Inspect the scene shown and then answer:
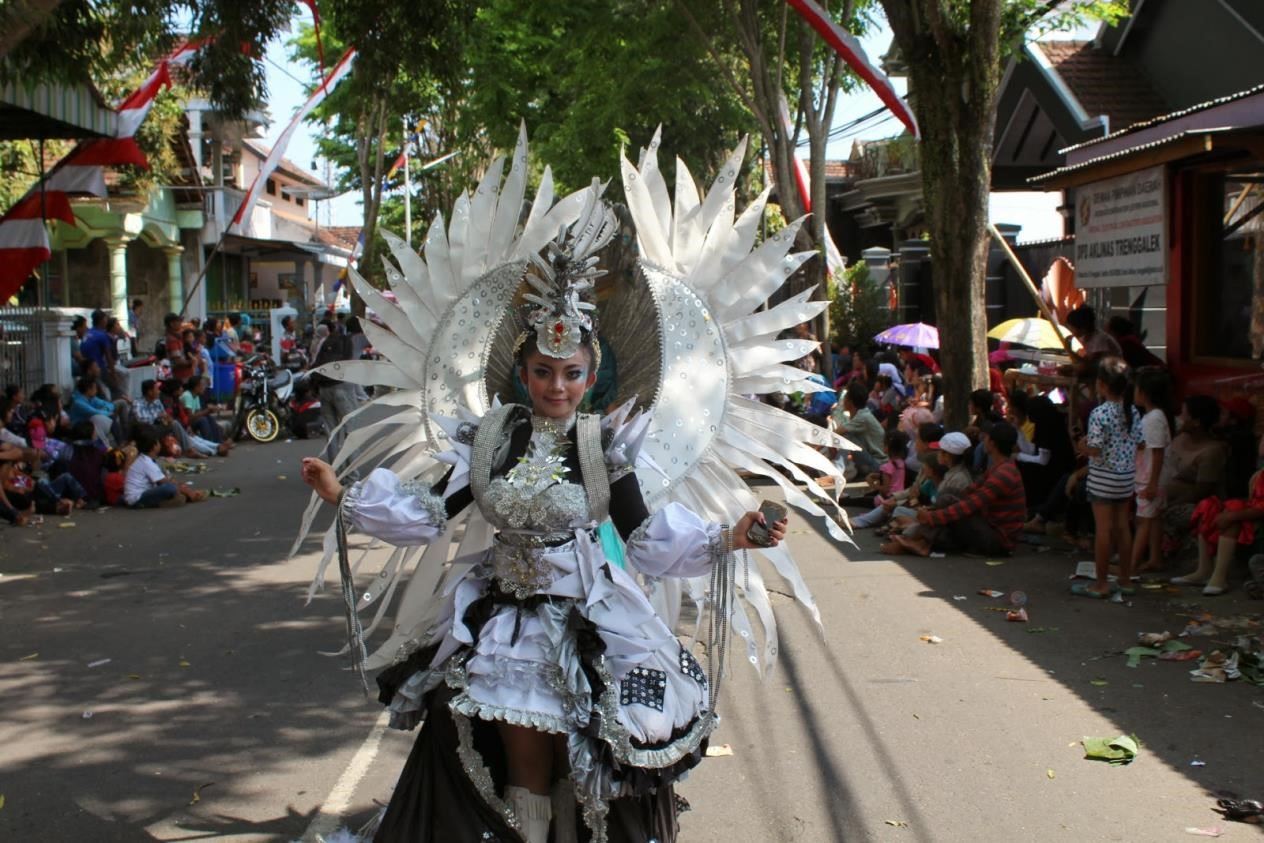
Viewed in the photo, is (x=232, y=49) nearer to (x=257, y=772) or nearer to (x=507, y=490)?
(x=257, y=772)

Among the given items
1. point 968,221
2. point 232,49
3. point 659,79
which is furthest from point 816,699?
point 659,79

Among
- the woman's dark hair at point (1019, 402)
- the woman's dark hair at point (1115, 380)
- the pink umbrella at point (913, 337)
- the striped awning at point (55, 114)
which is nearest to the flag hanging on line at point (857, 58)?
the woman's dark hair at point (1019, 402)

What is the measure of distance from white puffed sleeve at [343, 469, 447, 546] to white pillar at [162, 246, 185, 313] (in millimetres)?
34639

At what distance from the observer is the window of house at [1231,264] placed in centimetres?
1100

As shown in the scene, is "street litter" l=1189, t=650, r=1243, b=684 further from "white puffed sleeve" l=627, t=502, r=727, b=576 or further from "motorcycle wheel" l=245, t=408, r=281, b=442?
"motorcycle wheel" l=245, t=408, r=281, b=442

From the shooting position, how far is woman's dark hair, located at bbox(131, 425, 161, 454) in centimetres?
1380

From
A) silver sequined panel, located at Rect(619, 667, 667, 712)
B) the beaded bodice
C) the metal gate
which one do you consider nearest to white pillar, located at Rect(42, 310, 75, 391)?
the metal gate

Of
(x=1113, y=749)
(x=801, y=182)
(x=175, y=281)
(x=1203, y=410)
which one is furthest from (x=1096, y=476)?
(x=175, y=281)

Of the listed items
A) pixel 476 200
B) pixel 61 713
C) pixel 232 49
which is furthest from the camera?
pixel 232 49

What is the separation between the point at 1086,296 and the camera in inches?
658

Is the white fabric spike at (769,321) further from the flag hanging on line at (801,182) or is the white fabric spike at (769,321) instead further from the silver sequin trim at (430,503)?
the flag hanging on line at (801,182)

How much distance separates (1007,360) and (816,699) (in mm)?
10830

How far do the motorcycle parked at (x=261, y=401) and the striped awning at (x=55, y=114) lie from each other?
16.2 ft

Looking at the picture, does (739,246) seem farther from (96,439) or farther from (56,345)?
(56,345)
